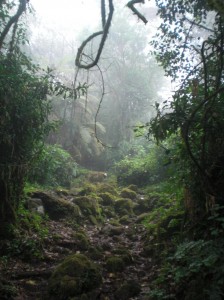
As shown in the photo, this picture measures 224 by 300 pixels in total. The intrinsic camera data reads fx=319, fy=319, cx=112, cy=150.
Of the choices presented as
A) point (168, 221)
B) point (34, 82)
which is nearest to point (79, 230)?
point (168, 221)

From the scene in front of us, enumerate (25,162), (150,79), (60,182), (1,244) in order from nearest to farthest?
(1,244), (25,162), (60,182), (150,79)

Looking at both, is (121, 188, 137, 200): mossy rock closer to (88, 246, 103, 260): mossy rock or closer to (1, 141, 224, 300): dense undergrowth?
(1, 141, 224, 300): dense undergrowth

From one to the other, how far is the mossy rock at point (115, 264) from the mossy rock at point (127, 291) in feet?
2.96

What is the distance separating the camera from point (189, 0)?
22.3 ft

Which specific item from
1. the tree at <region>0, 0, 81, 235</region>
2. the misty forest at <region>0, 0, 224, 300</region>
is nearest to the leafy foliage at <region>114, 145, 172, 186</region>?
the misty forest at <region>0, 0, 224, 300</region>

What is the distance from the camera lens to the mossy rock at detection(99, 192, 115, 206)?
11203 mm

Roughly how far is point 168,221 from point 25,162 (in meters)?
3.30

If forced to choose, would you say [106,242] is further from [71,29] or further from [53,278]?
[71,29]

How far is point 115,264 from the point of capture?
5.84m

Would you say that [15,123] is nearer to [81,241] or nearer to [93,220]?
[81,241]

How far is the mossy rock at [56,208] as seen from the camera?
28.1 ft

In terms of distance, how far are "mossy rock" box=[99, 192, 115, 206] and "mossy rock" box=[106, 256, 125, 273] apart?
5.18 m

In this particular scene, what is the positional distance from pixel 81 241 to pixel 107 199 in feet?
14.0

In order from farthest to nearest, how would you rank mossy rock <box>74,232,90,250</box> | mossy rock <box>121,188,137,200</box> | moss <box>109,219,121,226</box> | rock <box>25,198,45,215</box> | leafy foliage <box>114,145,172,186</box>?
leafy foliage <box>114,145,172,186</box> → mossy rock <box>121,188,137,200</box> → moss <box>109,219,121,226</box> → rock <box>25,198,45,215</box> → mossy rock <box>74,232,90,250</box>
